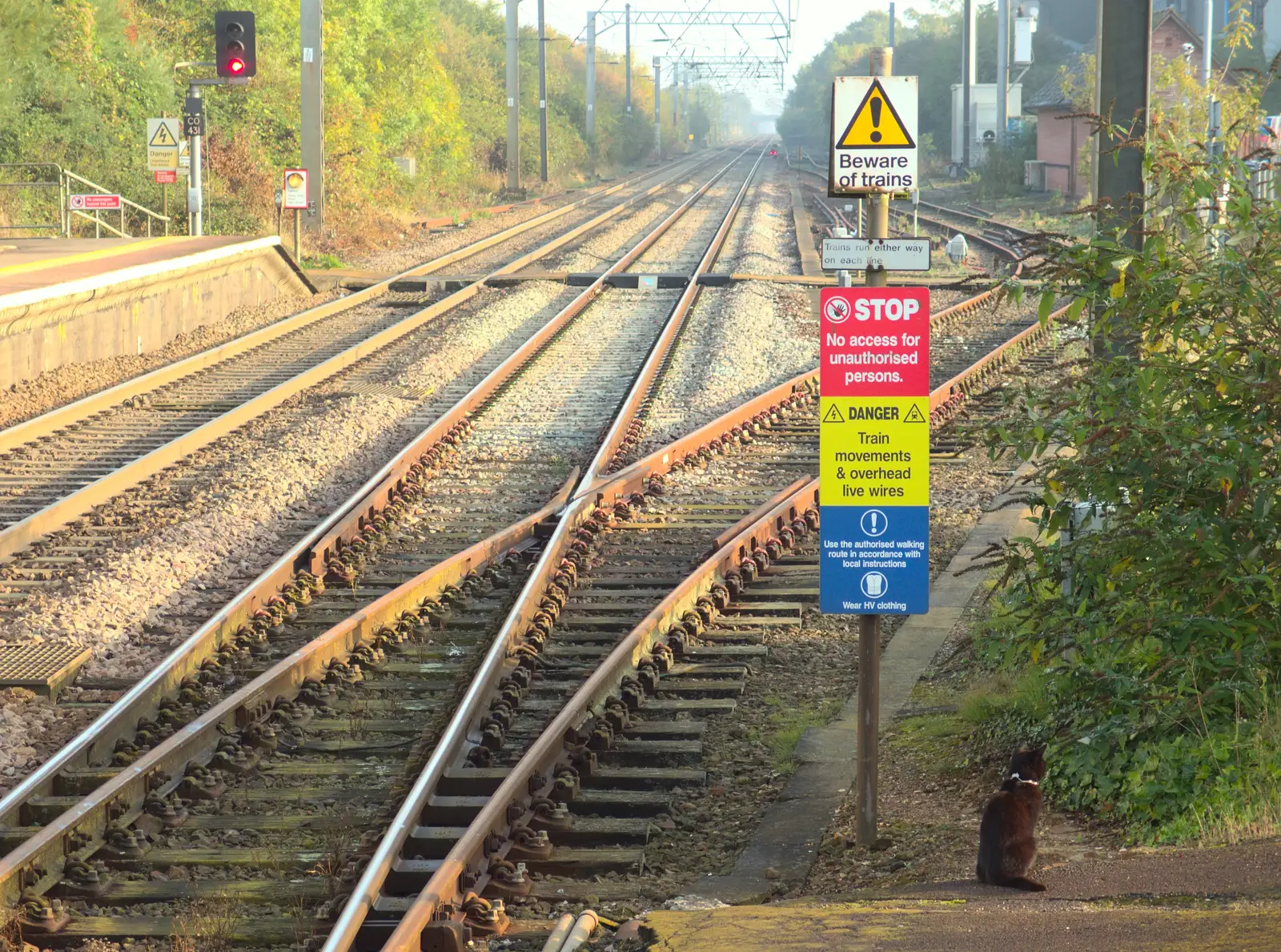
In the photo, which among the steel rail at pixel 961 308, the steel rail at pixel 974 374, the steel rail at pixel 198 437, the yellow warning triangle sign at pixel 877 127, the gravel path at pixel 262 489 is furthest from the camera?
the steel rail at pixel 961 308

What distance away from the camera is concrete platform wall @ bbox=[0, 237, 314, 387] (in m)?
16.8

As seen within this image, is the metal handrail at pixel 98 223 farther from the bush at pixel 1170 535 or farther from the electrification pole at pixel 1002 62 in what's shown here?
the electrification pole at pixel 1002 62

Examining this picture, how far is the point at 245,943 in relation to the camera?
5660 millimetres

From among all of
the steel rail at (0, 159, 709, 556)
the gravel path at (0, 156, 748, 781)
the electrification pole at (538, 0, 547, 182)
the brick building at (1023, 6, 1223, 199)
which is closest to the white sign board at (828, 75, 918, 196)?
the gravel path at (0, 156, 748, 781)

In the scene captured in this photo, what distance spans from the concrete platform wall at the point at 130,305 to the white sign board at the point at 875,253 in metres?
11.6

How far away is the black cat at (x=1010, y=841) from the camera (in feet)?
18.0

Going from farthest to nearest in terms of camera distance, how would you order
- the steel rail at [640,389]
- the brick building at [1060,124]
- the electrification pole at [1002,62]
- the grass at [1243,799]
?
the brick building at [1060,124] → the electrification pole at [1002,62] → the steel rail at [640,389] → the grass at [1243,799]

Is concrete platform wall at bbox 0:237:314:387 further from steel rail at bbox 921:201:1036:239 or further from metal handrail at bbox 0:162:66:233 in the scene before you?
steel rail at bbox 921:201:1036:239

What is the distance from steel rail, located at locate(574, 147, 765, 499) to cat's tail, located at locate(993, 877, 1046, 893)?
6801 millimetres

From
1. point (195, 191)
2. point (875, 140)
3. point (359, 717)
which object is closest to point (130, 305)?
point (195, 191)

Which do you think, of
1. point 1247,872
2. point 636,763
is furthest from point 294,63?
point 1247,872

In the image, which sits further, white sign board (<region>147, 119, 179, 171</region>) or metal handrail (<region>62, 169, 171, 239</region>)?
metal handrail (<region>62, 169, 171, 239</region>)

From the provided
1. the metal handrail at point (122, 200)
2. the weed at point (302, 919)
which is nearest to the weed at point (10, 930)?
the weed at point (302, 919)

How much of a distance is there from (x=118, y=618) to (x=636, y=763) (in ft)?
11.6
